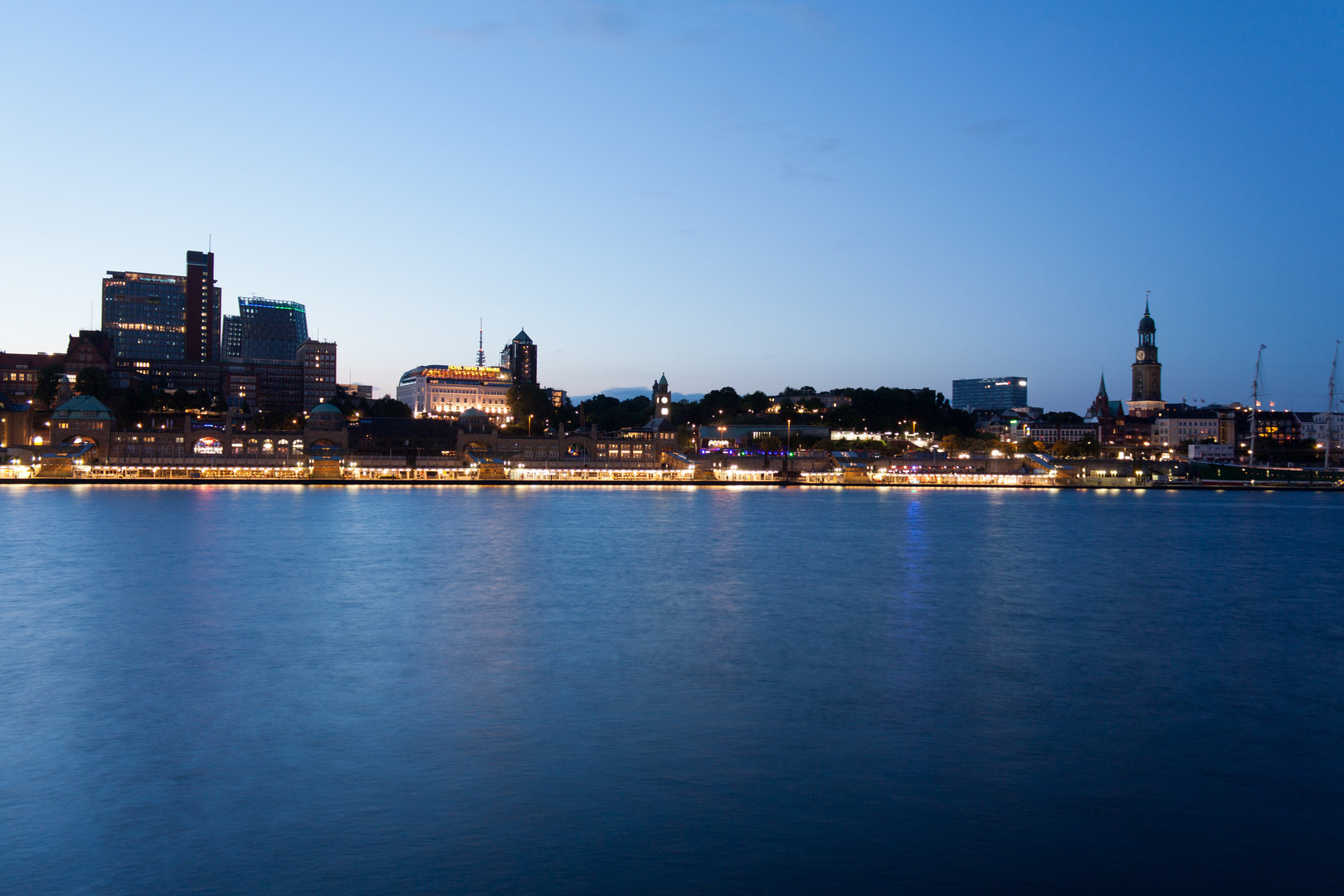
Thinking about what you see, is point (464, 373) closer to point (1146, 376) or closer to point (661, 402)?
point (661, 402)


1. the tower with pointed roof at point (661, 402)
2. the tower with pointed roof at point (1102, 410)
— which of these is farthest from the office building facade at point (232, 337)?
the tower with pointed roof at point (1102, 410)

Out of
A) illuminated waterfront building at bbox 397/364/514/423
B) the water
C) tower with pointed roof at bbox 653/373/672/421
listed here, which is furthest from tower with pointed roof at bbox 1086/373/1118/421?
the water

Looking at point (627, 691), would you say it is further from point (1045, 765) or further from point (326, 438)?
point (326, 438)

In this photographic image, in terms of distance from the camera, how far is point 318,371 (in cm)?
15162

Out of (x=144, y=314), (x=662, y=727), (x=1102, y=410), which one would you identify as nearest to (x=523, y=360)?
(x=144, y=314)

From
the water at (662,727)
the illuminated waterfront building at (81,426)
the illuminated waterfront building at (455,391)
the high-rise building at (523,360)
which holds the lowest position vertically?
the water at (662,727)

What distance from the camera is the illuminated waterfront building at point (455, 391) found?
16762 centimetres

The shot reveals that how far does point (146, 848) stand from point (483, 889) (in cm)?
360

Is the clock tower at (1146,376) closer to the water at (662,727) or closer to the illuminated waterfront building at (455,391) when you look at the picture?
the illuminated waterfront building at (455,391)

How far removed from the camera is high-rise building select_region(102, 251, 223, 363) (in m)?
151

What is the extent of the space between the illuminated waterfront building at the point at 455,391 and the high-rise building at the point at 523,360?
1239cm

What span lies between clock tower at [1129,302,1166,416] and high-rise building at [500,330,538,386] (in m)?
106

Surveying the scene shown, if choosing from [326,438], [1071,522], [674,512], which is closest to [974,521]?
[1071,522]

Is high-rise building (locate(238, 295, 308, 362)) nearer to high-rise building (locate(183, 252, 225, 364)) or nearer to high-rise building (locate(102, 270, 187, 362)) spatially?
high-rise building (locate(183, 252, 225, 364))
